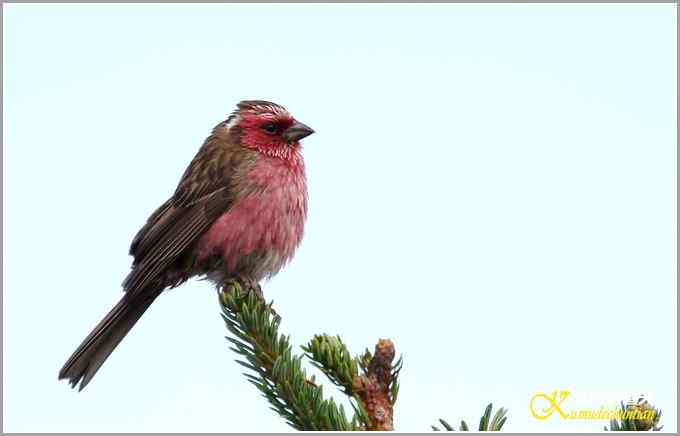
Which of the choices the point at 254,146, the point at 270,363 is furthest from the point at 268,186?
the point at 270,363

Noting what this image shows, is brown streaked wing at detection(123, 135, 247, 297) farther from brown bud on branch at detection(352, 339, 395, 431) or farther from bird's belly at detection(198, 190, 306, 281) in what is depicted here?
brown bud on branch at detection(352, 339, 395, 431)

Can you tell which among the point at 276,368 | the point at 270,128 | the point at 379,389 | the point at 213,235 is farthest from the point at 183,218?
the point at 379,389

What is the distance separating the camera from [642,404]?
4246 millimetres

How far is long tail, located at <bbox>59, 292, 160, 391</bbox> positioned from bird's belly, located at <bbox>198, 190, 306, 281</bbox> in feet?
2.44

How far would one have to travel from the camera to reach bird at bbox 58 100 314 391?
25.9 ft

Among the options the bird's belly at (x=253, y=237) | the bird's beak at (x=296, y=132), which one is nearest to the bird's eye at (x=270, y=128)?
the bird's beak at (x=296, y=132)

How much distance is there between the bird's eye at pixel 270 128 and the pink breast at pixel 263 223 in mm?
574

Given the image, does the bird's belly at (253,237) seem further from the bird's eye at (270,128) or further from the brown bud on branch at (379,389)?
the brown bud on branch at (379,389)

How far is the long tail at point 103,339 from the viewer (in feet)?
24.8

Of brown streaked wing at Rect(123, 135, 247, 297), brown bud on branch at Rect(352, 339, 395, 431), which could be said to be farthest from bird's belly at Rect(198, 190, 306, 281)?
brown bud on branch at Rect(352, 339, 395, 431)

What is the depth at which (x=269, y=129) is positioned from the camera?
8.91m

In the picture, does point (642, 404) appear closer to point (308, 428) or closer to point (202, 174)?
point (308, 428)

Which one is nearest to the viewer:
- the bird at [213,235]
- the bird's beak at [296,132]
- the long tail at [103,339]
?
the long tail at [103,339]

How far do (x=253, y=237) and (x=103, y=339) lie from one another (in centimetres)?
160
